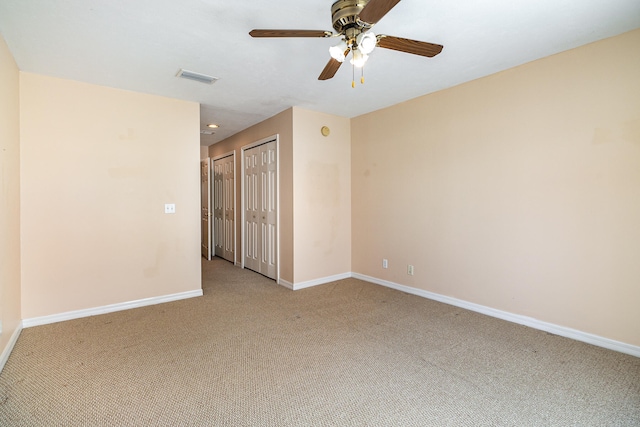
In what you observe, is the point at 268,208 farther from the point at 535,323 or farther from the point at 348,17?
the point at 535,323

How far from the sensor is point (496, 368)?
229 cm

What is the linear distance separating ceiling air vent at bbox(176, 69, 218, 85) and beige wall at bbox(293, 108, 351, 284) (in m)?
1.26

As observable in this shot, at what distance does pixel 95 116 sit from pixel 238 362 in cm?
300

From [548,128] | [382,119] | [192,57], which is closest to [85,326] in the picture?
[192,57]

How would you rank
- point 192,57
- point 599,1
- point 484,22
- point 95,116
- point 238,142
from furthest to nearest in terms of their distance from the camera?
point 238,142, point 95,116, point 192,57, point 484,22, point 599,1

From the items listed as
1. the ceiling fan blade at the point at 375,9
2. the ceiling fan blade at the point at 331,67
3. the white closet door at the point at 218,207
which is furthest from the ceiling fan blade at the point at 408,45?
the white closet door at the point at 218,207

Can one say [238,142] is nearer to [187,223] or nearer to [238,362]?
[187,223]

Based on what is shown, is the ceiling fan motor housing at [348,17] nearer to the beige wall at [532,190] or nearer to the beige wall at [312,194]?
the beige wall at [532,190]

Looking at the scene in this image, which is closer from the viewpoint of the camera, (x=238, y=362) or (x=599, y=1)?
(x=599, y=1)

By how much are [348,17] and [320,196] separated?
9.59ft

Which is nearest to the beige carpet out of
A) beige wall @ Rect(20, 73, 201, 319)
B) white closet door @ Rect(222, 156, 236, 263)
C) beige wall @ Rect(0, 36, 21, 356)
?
beige wall @ Rect(0, 36, 21, 356)

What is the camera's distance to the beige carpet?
70.9 inches

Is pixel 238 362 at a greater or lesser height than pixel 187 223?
lesser

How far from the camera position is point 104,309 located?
3455 mm
